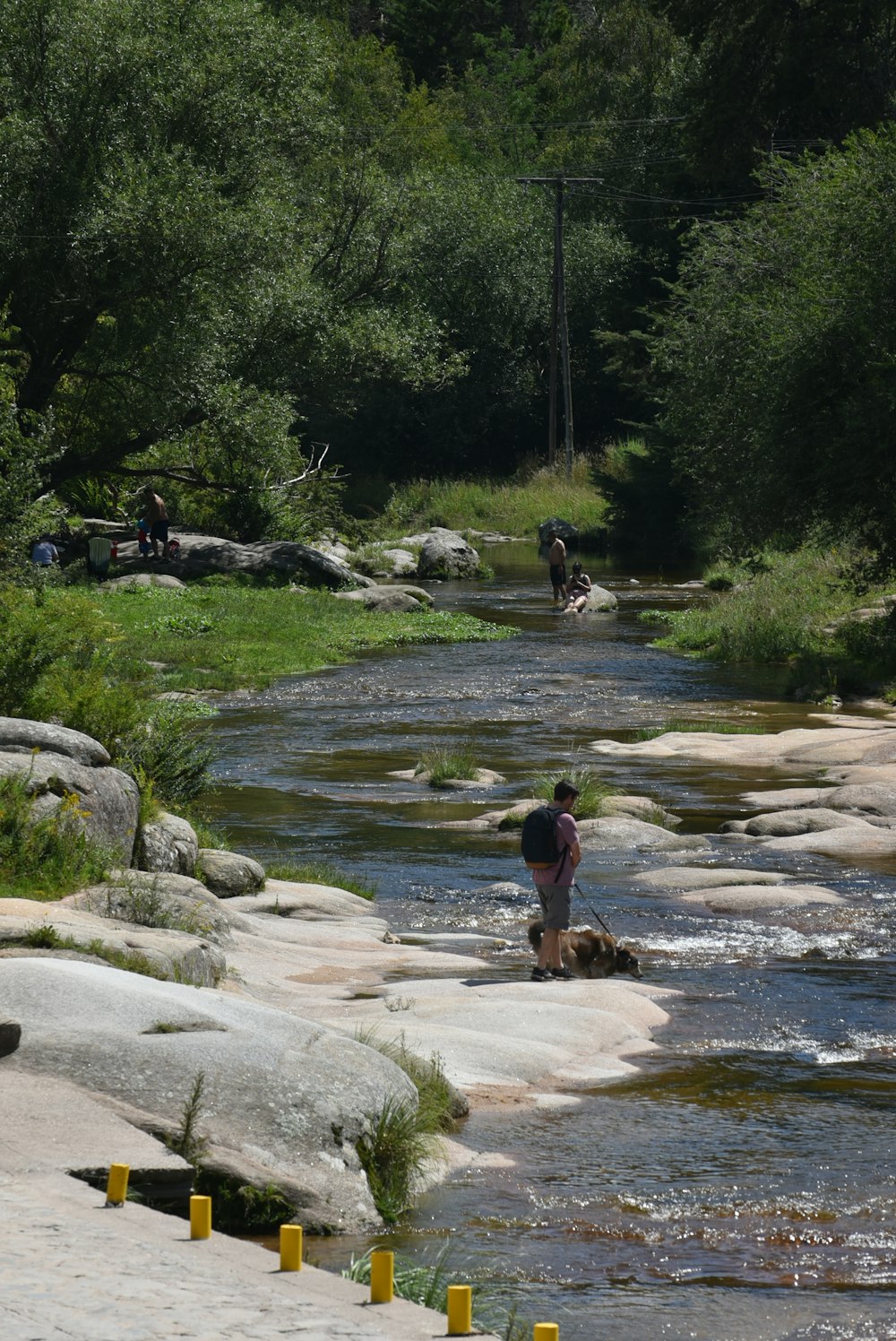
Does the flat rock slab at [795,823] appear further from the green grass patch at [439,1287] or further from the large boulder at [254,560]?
the large boulder at [254,560]

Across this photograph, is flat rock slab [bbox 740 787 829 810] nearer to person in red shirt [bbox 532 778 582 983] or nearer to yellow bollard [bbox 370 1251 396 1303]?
person in red shirt [bbox 532 778 582 983]

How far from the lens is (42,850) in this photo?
11438 mm

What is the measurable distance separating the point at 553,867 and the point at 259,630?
782 inches

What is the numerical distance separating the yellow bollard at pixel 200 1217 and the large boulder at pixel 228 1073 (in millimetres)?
1118

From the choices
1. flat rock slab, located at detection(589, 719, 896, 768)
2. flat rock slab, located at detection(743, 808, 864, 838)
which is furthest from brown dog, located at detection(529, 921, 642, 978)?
flat rock slab, located at detection(589, 719, 896, 768)

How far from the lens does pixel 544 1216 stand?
763 cm

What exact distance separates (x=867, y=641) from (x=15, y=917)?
894 inches

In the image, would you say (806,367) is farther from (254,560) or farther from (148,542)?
(148,542)

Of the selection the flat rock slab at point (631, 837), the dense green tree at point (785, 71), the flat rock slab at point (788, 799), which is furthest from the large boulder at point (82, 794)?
the dense green tree at point (785, 71)

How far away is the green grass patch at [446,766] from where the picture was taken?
2062 centimetres

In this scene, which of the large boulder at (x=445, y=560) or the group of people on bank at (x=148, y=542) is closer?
the group of people on bank at (x=148, y=542)

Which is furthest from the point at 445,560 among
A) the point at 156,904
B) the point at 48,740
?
the point at 156,904

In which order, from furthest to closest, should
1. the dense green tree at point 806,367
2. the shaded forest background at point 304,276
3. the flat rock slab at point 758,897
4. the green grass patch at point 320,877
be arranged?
the shaded forest background at point 304,276, the dense green tree at point 806,367, the green grass patch at point 320,877, the flat rock slab at point 758,897

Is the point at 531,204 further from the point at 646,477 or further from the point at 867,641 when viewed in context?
the point at 867,641
